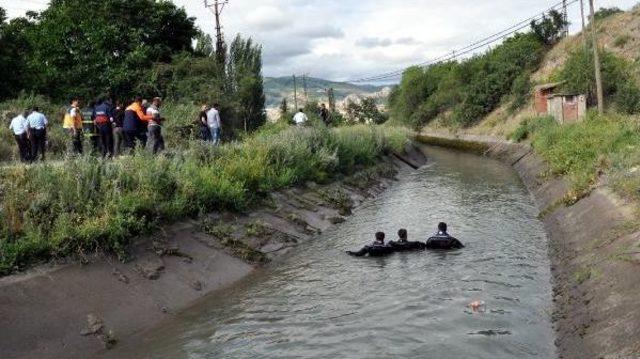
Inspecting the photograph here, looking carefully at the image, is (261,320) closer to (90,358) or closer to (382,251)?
(90,358)

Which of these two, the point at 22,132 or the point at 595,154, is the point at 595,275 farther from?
the point at 22,132

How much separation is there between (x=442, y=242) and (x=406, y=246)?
0.92 m

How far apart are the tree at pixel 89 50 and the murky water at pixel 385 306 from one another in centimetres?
2495

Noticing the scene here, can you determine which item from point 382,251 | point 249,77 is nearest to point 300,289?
point 382,251

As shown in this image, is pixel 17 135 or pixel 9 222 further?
pixel 17 135

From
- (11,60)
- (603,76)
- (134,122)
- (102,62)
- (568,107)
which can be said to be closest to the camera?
(134,122)

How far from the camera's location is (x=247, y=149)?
20156 mm

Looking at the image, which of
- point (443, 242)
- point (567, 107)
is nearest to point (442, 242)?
point (443, 242)

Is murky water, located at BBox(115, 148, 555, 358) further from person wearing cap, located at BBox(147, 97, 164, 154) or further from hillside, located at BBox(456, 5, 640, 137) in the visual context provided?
hillside, located at BBox(456, 5, 640, 137)

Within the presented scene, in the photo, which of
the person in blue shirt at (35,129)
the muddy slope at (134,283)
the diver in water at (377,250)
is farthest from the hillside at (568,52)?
the person in blue shirt at (35,129)

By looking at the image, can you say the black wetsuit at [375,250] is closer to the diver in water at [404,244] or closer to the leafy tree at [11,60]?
the diver in water at [404,244]

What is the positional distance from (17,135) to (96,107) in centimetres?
268

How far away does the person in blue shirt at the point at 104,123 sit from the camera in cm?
2005

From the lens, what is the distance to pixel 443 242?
15398 millimetres
